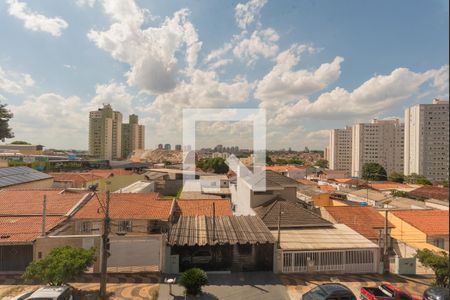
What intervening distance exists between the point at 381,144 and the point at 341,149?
1788 centimetres

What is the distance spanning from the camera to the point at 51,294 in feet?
30.3

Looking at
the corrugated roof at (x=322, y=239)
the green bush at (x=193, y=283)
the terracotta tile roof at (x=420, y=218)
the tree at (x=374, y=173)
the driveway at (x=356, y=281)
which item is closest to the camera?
the green bush at (x=193, y=283)

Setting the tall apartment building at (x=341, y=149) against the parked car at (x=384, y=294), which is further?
the tall apartment building at (x=341, y=149)

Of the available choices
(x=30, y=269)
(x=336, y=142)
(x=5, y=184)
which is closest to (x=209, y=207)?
(x=30, y=269)

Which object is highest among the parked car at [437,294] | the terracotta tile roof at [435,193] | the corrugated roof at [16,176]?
the terracotta tile roof at [435,193]

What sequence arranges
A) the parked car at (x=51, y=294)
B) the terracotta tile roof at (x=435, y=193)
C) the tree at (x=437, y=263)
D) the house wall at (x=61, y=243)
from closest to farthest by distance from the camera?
the terracotta tile roof at (x=435, y=193), the parked car at (x=51, y=294), the tree at (x=437, y=263), the house wall at (x=61, y=243)

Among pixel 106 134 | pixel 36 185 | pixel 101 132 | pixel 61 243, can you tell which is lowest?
pixel 61 243

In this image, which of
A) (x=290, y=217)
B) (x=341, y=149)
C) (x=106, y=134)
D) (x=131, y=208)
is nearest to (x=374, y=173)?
(x=341, y=149)

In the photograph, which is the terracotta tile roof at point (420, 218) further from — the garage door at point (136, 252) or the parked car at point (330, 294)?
the garage door at point (136, 252)

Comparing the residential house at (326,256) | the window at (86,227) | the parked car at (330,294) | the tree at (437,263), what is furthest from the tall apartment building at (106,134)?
the tree at (437,263)

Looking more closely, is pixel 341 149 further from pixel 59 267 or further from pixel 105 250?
pixel 59 267

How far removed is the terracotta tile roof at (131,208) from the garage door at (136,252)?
1.61m

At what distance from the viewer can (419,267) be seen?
42.1ft

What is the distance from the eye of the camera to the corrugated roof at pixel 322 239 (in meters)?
12.5
